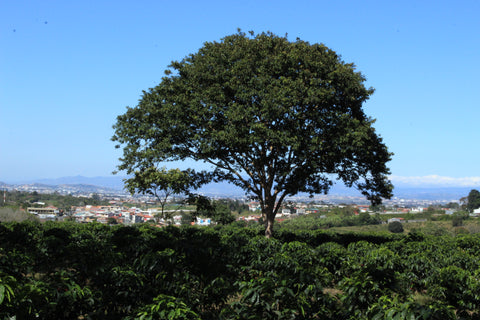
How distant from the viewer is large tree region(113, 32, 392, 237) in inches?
631

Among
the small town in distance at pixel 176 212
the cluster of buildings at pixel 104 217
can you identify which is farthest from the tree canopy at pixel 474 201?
the cluster of buildings at pixel 104 217

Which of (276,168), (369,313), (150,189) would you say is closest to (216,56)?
(276,168)

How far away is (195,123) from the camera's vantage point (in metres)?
17.8

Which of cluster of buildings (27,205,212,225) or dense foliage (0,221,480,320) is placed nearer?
dense foliage (0,221,480,320)

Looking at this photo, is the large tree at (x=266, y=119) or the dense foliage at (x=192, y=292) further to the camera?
the large tree at (x=266, y=119)

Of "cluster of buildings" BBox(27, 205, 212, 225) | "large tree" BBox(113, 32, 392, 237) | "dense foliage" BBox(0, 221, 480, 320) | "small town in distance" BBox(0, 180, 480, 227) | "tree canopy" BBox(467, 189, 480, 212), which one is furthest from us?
"tree canopy" BBox(467, 189, 480, 212)

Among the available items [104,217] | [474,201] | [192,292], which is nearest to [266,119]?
[192,292]

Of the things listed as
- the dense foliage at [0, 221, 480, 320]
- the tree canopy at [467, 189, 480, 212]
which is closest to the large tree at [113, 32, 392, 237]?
the dense foliage at [0, 221, 480, 320]

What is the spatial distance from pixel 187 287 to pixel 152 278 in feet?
2.44

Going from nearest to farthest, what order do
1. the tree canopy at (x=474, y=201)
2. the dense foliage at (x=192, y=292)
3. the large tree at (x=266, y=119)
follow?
the dense foliage at (x=192, y=292) < the large tree at (x=266, y=119) < the tree canopy at (x=474, y=201)

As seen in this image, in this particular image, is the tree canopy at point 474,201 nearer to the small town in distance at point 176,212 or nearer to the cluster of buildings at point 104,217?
the small town in distance at point 176,212

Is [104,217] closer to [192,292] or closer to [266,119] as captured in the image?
[266,119]

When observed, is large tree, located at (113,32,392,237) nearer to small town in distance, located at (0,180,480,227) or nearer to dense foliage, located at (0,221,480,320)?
small town in distance, located at (0,180,480,227)

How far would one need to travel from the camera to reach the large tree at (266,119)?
1602 centimetres
